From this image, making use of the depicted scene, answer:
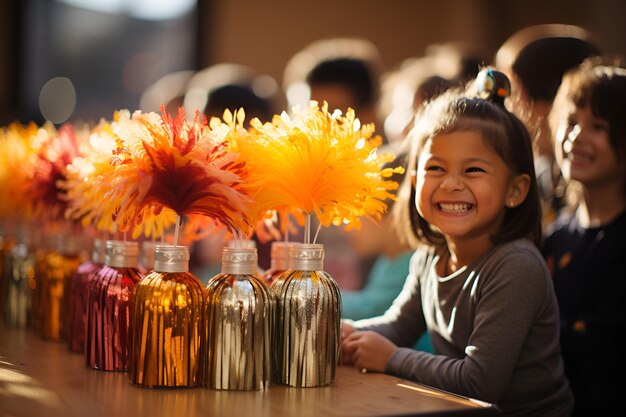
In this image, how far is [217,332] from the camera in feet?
4.14

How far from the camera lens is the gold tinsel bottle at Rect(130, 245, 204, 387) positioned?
1267mm

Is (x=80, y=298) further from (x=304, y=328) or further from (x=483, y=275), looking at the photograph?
(x=483, y=275)

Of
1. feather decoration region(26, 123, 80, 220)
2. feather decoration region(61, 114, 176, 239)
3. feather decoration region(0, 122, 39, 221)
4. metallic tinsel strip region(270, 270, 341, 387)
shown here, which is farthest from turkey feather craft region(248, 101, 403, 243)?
feather decoration region(0, 122, 39, 221)

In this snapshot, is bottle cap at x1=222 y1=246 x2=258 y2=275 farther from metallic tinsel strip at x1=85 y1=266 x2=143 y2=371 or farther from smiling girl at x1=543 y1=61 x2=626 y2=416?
smiling girl at x1=543 y1=61 x2=626 y2=416

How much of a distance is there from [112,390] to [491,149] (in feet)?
2.73

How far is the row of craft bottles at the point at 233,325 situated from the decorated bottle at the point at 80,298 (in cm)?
19

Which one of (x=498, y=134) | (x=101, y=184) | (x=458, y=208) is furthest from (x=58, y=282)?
(x=498, y=134)

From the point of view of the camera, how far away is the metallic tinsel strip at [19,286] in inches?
75.3

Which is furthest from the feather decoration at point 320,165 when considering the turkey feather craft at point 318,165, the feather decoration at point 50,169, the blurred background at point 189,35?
the blurred background at point 189,35

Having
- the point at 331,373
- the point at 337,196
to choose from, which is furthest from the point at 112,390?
the point at 337,196

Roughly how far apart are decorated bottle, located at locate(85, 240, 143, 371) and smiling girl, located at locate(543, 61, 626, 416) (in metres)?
1.11

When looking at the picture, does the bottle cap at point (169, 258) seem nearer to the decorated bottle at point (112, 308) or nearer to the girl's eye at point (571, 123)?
the decorated bottle at point (112, 308)

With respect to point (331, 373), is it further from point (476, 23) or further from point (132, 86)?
point (476, 23)

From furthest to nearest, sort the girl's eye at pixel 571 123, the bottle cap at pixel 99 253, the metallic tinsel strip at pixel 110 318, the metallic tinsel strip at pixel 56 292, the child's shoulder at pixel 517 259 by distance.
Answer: the girl's eye at pixel 571 123 < the metallic tinsel strip at pixel 56 292 < the bottle cap at pixel 99 253 < the child's shoulder at pixel 517 259 < the metallic tinsel strip at pixel 110 318
